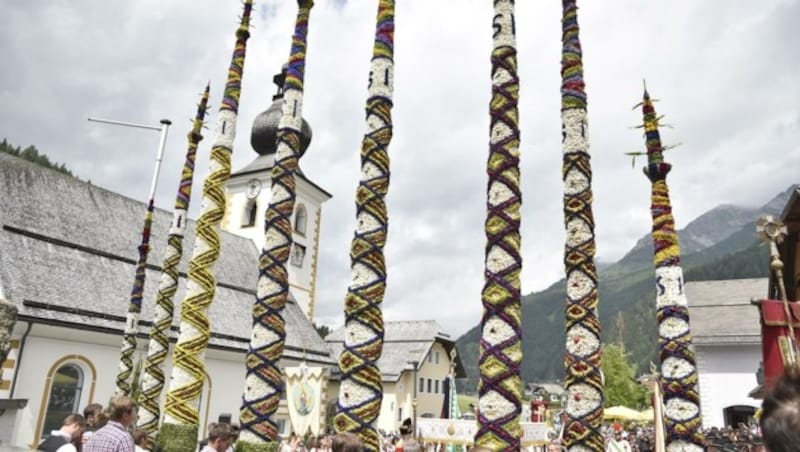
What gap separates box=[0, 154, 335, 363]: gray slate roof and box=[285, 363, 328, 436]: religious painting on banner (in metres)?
9.65

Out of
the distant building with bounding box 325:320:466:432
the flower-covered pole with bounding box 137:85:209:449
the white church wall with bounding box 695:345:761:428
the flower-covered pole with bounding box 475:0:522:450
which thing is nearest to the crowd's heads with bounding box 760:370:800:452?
the flower-covered pole with bounding box 475:0:522:450

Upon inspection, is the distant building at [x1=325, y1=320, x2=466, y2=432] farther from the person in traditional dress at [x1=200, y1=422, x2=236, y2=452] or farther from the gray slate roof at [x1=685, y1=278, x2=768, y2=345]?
the person in traditional dress at [x1=200, y1=422, x2=236, y2=452]

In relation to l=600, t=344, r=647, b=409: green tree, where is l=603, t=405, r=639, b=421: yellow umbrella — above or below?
below

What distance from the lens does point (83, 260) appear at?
20844 millimetres

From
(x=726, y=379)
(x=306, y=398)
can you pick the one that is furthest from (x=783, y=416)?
(x=726, y=379)

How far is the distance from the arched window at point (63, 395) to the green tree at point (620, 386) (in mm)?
44837

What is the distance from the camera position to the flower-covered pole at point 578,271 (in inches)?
270

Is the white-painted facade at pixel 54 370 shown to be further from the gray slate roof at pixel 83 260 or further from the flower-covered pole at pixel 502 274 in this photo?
the flower-covered pole at pixel 502 274

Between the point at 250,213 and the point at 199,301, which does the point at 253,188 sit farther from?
the point at 199,301

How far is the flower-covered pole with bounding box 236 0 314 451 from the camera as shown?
7.60m

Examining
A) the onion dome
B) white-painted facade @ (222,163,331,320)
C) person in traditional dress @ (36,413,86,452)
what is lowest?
person in traditional dress @ (36,413,86,452)

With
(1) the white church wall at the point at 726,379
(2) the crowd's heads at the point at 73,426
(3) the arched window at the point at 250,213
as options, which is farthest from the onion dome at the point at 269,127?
(2) the crowd's heads at the point at 73,426

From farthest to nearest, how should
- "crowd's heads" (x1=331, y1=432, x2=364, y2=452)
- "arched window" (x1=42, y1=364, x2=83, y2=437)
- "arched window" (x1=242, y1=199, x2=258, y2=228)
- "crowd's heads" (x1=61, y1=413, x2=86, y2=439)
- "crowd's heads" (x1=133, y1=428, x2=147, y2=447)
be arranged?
"arched window" (x1=242, y1=199, x2=258, y2=228) → "arched window" (x1=42, y1=364, x2=83, y2=437) → "crowd's heads" (x1=133, y1=428, x2=147, y2=447) → "crowd's heads" (x1=61, y1=413, x2=86, y2=439) → "crowd's heads" (x1=331, y1=432, x2=364, y2=452)

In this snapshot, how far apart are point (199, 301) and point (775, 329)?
822 cm
